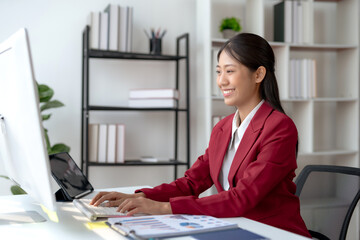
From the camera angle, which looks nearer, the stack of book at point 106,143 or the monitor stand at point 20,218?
the monitor stand at point 20,218

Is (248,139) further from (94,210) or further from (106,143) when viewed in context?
(106,143)

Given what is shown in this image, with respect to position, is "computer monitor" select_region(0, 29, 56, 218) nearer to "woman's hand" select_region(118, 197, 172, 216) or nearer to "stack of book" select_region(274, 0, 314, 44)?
"woman's hand" select_region(118, 197, 172, 216)

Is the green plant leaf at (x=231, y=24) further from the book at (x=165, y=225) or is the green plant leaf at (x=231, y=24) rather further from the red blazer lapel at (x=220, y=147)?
the book at (x=165, y=225)

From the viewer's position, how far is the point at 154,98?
3.21 m

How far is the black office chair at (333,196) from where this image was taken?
5.32ft

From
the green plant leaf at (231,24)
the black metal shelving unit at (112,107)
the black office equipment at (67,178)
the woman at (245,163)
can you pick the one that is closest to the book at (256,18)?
the green plant leaf at (231,24)

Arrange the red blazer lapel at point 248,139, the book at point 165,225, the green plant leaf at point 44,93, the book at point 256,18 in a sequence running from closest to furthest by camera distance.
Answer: the book at point 165,225, the red blazer lapel at point 248,139, the green plant leaf at point 44,93, the book at point 256,18

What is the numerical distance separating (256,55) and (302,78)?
6.74 ft

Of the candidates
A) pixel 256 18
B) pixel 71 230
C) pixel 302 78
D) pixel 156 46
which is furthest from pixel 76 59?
pixel 71 230

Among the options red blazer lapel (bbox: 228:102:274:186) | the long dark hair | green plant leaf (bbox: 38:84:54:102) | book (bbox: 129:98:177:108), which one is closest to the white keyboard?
red blazer lapel (bbox: 228:102:274:186)

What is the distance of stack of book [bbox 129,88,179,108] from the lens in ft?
10.5

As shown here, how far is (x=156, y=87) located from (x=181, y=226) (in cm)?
248

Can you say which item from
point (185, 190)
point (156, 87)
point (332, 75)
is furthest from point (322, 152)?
point (185, 190)

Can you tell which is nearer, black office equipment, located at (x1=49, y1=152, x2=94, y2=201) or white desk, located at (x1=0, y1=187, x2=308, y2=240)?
white desk, located at (x1=0, y1=187, x2=308, y2=240)
